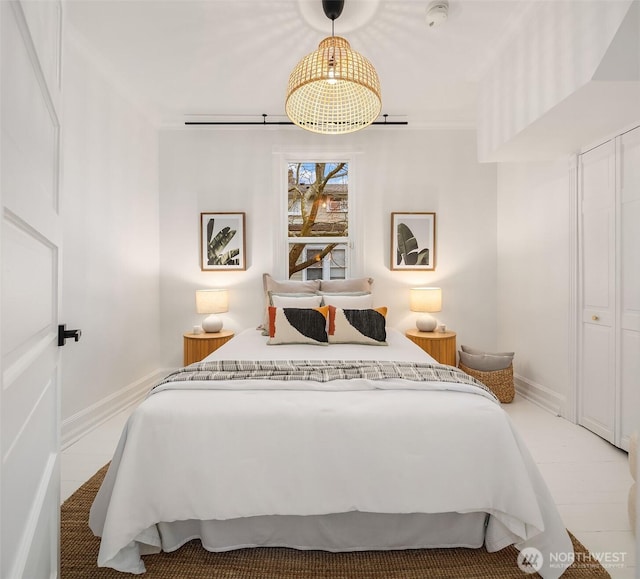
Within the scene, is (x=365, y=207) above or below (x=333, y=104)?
below

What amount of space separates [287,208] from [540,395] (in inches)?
118

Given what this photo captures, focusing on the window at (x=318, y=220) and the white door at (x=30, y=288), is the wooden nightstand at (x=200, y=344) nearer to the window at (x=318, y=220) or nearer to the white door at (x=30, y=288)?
the window at (x=318, y=220)

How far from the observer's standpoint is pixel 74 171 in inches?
104

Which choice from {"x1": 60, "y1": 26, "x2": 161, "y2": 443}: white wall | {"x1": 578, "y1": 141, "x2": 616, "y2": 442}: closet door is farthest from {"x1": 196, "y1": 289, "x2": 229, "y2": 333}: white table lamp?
{"x1": 578, "y1": 141, "x2": 616, "y2": 442}: closet door

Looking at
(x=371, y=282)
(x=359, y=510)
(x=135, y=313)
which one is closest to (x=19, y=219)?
(x=359, y=510)

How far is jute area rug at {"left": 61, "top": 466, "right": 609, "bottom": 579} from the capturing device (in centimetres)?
146

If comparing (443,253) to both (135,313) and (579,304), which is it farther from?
(135,313)

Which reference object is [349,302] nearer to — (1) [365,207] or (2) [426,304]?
(2) [426,304]

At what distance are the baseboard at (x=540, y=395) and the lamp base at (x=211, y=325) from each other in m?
2.94

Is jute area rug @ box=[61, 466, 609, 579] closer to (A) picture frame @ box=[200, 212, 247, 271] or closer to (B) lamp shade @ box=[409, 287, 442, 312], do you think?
(B) lamp shade @ box=[409, 287, 442, 312]

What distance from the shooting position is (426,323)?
12.1 feet

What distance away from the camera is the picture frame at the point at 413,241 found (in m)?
3.97

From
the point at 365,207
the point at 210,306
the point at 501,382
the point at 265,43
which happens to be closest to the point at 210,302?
the point at 210,306

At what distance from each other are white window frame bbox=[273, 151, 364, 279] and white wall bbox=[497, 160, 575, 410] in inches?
58.8
